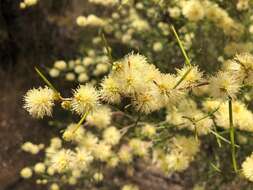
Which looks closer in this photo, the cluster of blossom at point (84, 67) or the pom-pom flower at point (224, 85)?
the pom-pom flower at point (224, 85)

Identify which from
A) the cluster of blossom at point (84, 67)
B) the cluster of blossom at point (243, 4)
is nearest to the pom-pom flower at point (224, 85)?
the cluster of blossom at point (243, 4)

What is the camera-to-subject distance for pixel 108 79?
110 cm

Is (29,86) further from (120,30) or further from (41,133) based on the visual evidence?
(120,30)

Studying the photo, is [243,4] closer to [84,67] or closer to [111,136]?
[111,136]

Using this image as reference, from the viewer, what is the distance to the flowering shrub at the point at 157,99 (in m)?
1.08

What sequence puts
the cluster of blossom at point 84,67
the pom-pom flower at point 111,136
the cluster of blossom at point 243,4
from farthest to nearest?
the cluster of blossom at point 84,67, the pom-pom flower at point 111,136, the cluster of blossom at point 243,4

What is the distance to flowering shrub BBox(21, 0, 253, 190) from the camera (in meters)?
1.08

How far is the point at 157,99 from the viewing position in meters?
1.08

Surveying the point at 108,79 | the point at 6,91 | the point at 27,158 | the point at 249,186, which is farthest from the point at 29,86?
the point at 108,79

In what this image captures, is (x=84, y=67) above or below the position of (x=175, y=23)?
below

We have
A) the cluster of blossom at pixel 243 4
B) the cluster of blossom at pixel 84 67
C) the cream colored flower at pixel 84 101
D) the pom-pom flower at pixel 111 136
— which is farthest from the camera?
the cluster of blossom at pixel 84 67

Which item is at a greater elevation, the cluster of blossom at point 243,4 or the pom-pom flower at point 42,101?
the cluster of blossom at point 243,4

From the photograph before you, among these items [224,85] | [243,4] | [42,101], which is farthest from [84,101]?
[243,4]

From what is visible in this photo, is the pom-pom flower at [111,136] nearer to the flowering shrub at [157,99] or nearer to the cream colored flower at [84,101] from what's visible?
the flowering shrub at [157,99]
